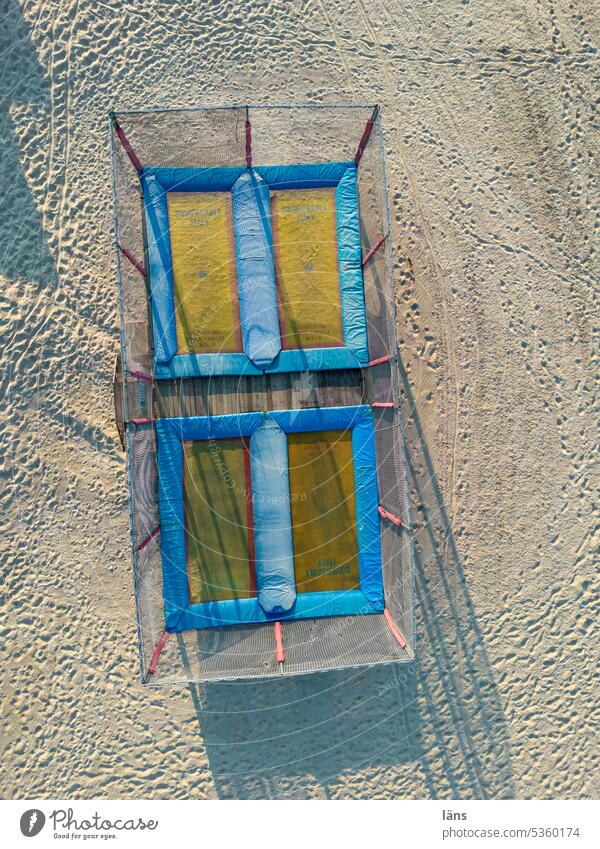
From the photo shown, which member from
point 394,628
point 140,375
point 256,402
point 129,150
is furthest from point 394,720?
point 129,150

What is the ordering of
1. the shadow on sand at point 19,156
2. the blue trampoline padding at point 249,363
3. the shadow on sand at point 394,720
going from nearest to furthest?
the blue trampoline padding at point 249,363, the shadow on sand at point 394,720, the shadow on sand at point 19,156

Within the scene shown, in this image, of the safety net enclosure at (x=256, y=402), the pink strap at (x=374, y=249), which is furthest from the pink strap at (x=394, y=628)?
the pink strap at (x=374, y=249)

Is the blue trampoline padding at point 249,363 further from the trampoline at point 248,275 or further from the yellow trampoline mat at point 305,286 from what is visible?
the yellow trampoline mat at point 305,286

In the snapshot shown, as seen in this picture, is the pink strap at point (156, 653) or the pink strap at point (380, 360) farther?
the pink strap at point (380, 360)
